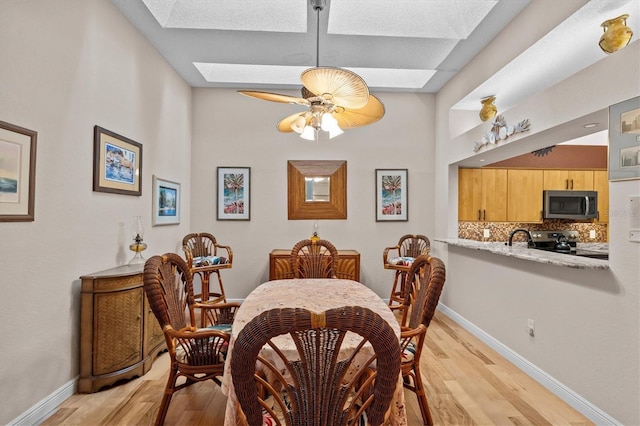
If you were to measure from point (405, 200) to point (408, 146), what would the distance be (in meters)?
0.82

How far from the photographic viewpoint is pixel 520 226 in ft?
16.1

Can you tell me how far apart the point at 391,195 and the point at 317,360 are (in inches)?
160

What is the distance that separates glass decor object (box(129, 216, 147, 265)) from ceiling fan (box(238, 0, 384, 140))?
1.62 metres

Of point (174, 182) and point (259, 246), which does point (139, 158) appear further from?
point (259, 246)

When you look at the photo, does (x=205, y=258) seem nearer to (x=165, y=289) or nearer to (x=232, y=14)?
(x=165, y=289)

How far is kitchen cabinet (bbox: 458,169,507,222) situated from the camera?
14.9ft

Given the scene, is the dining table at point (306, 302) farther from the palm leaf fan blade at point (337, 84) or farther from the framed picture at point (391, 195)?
the framed picture at point (391, 195)

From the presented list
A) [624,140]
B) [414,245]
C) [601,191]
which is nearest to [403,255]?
[414,245]

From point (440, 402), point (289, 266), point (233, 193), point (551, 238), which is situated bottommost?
point (440, 402)

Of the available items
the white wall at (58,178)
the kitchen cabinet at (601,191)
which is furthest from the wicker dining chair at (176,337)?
the kitchen cabinet at (601,191)

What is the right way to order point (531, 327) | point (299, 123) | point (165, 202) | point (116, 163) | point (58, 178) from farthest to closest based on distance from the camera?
1. point (165, 202)
2. point (116, 163)
3. point (531, 327)
4. point (299, 123)
5. point (58, 178)

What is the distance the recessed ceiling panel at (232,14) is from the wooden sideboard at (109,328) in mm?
2327

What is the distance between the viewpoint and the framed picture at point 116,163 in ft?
8.63

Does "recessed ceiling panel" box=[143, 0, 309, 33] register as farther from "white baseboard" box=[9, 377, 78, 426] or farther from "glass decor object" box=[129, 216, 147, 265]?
"white baseboard" box=[9, 377, 78, 426]
